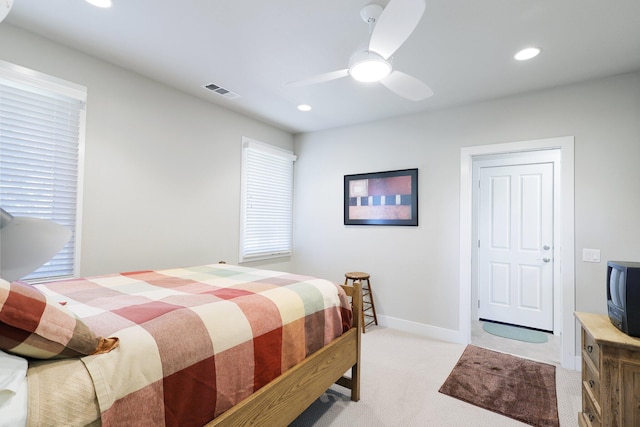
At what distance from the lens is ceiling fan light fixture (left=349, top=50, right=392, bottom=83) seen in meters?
1.72

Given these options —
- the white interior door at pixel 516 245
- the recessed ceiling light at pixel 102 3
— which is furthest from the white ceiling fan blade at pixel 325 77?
the white interior door at pixel 516 245

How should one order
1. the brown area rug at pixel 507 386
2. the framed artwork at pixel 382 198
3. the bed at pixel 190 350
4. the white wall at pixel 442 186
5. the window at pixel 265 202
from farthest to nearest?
the window at pixel 265 202
the framed artwork at pixel 382 198
the white wall at pixel 442 186
the brown area rug at pixel 507 386
the bed at pixel 190 350

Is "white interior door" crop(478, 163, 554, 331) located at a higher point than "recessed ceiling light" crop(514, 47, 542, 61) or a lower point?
lower

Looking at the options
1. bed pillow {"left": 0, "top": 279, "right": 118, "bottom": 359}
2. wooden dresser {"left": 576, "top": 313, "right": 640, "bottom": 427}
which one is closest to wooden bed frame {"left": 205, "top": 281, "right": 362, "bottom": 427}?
bed pillow {"left": 0, "top": 279, "right": 118, "bottom": 359}

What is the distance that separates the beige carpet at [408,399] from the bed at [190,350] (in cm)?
18

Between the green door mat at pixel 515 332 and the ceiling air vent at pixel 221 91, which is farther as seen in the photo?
the green door mat at pixel 515 332

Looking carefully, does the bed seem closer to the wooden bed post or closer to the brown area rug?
the wooden bed post

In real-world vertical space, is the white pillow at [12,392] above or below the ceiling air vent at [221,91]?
below

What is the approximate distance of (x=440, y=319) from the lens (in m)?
3.37

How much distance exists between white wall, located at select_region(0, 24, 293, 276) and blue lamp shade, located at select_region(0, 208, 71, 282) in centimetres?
189

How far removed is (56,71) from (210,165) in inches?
57.1

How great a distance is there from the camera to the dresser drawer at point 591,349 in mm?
1599

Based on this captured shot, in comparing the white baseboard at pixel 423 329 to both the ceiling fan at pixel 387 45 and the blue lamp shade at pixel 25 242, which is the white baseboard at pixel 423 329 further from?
the blue lamp shade at pixel 25 242

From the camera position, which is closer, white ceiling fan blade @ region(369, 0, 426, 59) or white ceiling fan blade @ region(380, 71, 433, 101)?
white ceiling fan blade @ region(369, 0, 426, 59)
